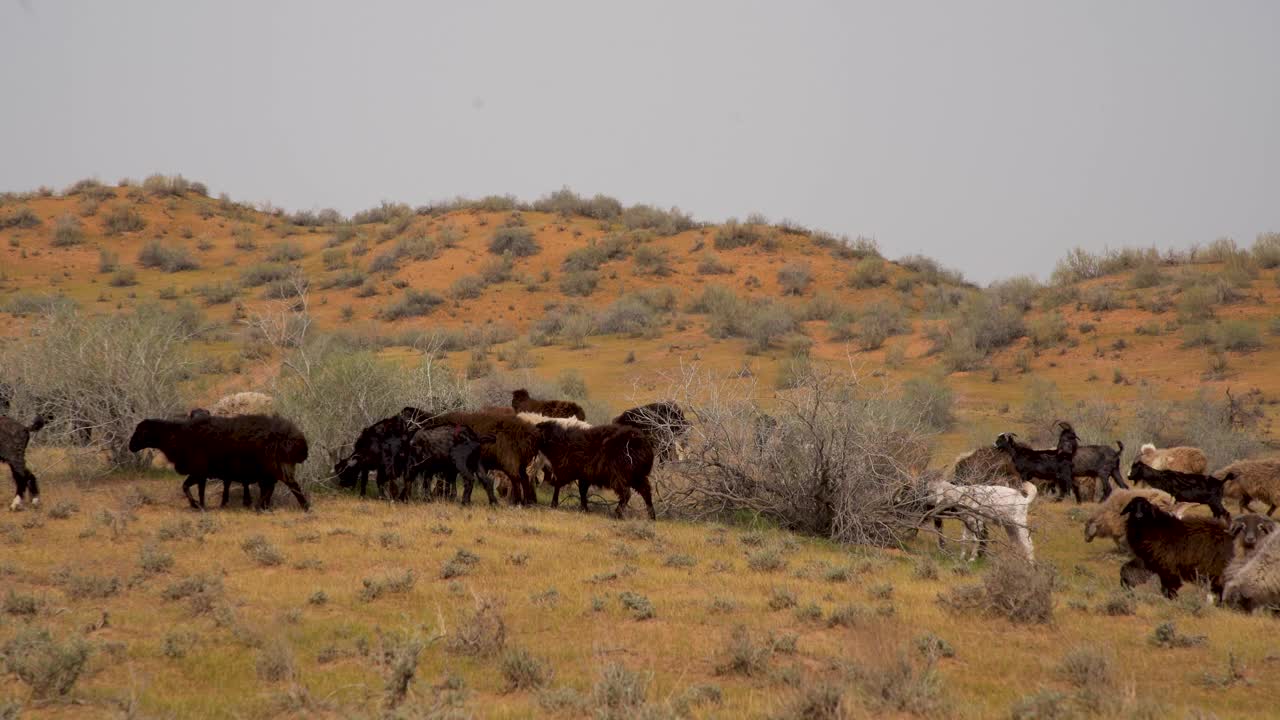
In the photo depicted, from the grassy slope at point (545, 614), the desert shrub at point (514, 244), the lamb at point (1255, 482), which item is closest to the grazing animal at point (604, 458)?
the grassy slope at point (545, 614)

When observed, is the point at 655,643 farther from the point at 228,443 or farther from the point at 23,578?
the point at 228,443

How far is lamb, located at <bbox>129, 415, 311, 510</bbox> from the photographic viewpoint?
37.5 feet

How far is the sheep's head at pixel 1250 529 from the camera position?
32.5 feet

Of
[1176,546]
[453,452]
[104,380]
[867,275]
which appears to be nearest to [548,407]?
[453,452]

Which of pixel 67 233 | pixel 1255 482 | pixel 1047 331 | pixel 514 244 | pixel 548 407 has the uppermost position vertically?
pixel 514 244

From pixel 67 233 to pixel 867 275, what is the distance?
138ft

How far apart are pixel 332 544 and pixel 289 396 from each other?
5.10 meters

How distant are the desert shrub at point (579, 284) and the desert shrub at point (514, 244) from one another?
5.10 meters

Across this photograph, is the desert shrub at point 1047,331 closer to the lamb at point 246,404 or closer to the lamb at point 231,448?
the lamb at point 246,404

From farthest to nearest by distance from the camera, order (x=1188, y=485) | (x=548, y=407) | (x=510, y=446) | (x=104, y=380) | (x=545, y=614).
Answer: (x=548, y=407), (x=1188, y=485), (x=104, y=380), (x=510, y=446), (x=545, y=614)

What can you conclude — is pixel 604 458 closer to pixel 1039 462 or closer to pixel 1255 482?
pixel 1039 462

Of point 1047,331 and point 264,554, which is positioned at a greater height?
point 1047,331

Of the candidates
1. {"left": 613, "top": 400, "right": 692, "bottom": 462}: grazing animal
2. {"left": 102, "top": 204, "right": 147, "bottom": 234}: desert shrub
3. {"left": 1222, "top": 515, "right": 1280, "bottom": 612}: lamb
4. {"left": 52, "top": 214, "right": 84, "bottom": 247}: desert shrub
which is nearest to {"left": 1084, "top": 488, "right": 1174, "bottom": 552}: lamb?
{"left": 1222, "top": 515, "right": 1280, "bottom": 612}: lamb

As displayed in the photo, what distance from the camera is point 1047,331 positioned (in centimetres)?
3644
